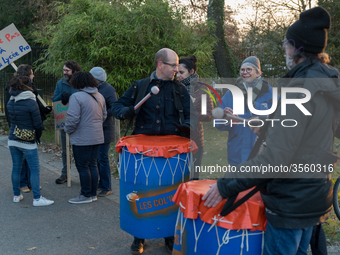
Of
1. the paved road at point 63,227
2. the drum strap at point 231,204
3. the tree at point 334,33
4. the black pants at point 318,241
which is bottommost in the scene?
the paved road at point 63,227

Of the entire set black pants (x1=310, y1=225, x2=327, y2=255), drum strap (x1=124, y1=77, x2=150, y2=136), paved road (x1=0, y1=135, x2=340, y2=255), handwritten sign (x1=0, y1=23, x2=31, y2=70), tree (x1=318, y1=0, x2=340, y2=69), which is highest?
tree (x1=318, y1=0, x2=340, y2=69)

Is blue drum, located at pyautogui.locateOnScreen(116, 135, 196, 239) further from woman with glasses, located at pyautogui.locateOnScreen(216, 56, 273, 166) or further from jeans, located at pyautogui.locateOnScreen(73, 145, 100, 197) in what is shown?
jeans, located at pyautogui.locateOnScreen(73, 145, 100, 197)

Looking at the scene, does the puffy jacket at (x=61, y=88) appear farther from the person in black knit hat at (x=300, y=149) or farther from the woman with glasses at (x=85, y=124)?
the person in black knit hat at (x=300, y=149)

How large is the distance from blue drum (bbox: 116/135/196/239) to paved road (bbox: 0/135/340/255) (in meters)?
0.51

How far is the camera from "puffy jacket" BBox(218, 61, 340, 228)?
179 centimetres

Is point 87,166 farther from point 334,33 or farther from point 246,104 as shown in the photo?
point 334,33

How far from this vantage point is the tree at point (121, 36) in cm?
920

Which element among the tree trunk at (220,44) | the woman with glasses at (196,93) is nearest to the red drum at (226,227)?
the woman with glasses at (196,93)

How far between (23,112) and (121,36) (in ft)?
16.5

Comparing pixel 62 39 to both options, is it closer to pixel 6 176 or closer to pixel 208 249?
pixel 6 176

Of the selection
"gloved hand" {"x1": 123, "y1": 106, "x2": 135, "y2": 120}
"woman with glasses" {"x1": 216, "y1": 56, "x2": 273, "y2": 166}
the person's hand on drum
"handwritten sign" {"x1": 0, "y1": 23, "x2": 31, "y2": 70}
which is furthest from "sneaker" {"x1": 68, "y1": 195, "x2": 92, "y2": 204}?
"handwritten sign" {"x1": 0, "y1": 23, "x2": 31, "y2": 70}

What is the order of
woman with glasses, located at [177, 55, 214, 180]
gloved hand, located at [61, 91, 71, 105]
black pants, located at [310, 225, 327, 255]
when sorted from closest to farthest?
1. black pants, located at [310, 225, 327, 255]
2. woman with glasses, located at [177, 55, 214, 180]
3. gloved hand, located at [61, 91, 71, 105]

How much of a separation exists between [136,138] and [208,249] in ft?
5.30

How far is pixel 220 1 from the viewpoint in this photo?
1296 centimetres
